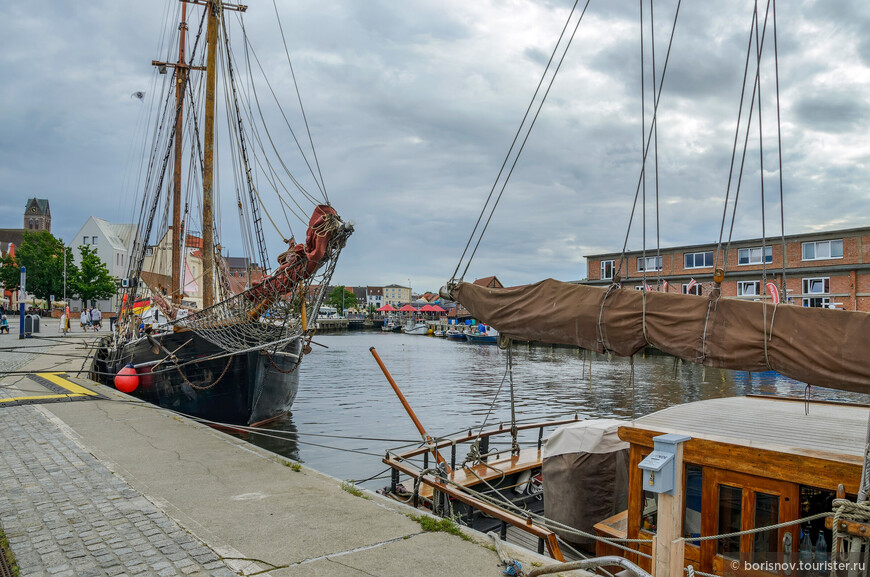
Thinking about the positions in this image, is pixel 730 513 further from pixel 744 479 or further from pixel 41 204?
pixel 41 204

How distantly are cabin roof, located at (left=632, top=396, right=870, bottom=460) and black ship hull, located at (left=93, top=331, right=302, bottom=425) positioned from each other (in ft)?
37.8

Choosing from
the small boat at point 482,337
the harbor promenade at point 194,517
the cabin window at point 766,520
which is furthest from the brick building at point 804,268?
the cabin window at point 766,520

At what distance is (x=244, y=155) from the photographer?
18344 mm

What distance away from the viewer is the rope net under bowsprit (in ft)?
45.0

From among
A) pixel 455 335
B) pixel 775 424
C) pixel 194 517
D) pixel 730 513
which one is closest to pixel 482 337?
pixel 455 335

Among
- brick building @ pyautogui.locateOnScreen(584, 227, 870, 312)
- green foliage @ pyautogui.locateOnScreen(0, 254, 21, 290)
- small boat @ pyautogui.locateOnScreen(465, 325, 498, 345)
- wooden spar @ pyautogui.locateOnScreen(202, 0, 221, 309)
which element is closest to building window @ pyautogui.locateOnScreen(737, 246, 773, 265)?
brick building @ pyautogui.locateOnScreen(584, 227, 870, 312)

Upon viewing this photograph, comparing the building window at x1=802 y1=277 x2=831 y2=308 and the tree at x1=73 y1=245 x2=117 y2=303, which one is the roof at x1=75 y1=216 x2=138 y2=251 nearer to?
the tree at x1=73 y1=245 x2=117 y2=303

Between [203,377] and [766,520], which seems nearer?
[766,520]

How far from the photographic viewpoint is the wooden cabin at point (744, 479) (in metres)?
4.57

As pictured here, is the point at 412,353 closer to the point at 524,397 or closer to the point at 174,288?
the point at 524,397

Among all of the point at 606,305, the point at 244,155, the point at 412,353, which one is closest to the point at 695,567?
the point at 606,305

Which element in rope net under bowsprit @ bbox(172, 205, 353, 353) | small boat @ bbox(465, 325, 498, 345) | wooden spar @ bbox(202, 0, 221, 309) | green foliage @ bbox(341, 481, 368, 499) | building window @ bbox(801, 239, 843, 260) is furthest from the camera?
small boat @ bbox(465, 325, 498, 345)

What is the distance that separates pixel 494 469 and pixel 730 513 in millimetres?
4557

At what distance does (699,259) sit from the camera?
50594 mm
